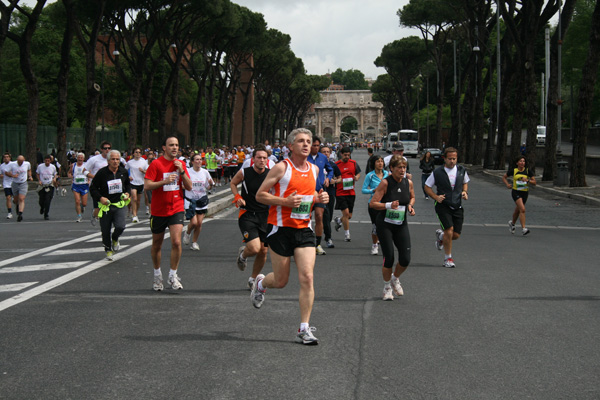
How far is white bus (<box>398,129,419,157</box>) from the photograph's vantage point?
8956 centimetres

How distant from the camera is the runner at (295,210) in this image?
6242mm

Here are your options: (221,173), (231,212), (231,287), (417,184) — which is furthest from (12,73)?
(231,287)

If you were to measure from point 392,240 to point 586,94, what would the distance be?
62.3 ft

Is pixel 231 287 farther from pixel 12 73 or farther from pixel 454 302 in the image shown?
pixel 12 73

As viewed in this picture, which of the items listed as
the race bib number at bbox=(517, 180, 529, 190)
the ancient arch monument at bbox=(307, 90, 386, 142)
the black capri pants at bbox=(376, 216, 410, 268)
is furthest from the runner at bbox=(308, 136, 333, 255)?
the ancient arch monument at bbox=(307, 90, 386, 142)

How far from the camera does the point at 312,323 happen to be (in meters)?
6.96

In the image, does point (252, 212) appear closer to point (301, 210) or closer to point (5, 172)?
point (301, 210)

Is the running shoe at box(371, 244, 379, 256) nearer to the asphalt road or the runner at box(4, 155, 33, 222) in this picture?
the asphalt road

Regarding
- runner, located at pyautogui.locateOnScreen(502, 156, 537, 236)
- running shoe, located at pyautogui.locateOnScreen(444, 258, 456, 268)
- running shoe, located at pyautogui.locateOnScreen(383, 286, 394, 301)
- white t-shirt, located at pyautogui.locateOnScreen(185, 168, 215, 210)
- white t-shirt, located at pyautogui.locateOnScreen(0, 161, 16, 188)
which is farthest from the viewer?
white t-shirt, located at pyautogui.locateOnScreen(0, 161, 16, 188)

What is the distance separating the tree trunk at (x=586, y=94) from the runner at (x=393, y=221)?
18.1 metres

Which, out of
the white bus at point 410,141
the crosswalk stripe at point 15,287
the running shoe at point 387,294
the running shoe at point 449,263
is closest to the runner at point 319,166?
the running shoe at point 449,263

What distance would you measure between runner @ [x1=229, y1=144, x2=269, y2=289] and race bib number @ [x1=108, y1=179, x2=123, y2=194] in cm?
231

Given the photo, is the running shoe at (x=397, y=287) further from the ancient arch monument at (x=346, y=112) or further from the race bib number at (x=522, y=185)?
the ancient arch monument at (x=346, y=112)

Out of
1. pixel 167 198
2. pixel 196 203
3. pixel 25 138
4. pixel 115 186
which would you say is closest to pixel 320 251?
pixel 196 203
